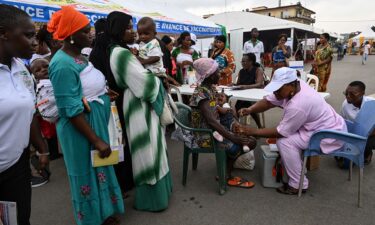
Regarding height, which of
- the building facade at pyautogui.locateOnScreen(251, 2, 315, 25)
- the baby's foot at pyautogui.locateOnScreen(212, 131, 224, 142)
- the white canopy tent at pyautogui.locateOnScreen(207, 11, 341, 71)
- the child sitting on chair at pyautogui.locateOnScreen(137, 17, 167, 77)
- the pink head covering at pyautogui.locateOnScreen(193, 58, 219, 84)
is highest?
the building facade at pyautogui.locateOnScreen(251, 2, 315, 25)

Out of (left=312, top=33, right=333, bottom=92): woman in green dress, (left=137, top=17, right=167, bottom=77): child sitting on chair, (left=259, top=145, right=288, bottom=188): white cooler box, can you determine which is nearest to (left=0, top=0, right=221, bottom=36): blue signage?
(left=137, top=17, right=167, bottom=77): child sitting on chair

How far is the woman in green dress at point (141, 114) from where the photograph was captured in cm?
224

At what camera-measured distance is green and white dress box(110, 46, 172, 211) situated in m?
2.23

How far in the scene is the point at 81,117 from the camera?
6.29ft

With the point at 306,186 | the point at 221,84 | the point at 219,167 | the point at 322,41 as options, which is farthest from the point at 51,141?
the point at 322,41

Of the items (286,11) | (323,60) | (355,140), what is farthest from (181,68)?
(286,11)

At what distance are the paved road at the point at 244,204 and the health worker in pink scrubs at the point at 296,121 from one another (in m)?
0.27

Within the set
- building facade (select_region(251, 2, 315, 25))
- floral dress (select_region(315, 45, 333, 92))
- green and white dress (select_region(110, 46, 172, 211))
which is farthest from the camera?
building facade (select_region(251, 2, 315, 25))

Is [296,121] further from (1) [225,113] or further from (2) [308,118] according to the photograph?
(1) [225,113]

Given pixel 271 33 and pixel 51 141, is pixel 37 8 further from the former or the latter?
pixel 271 33

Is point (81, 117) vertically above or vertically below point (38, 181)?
above

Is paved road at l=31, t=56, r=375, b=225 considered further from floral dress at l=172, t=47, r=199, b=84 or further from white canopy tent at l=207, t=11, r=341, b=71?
white canopy tent at l=207, t=11, r=341, b=71

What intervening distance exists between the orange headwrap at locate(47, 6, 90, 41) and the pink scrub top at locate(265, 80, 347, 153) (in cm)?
205

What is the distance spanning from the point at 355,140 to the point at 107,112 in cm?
223
